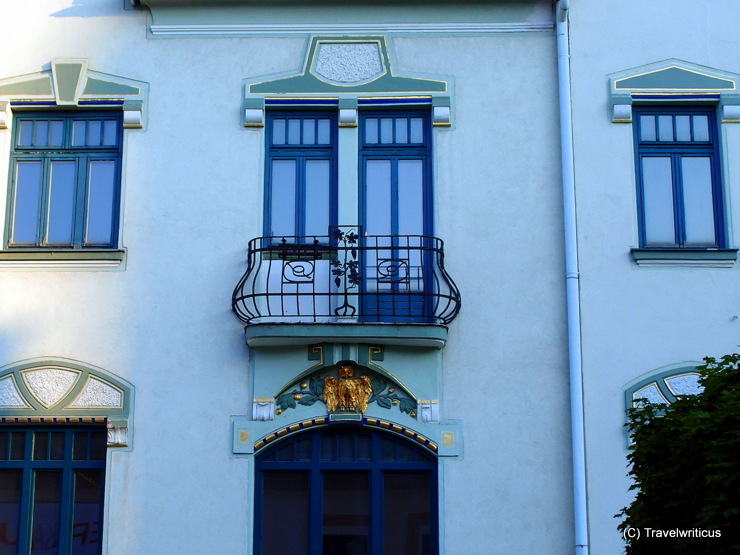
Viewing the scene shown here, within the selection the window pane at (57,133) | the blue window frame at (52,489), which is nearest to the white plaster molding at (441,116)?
the window pane at (57,133)

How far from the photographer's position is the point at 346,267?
11.9m

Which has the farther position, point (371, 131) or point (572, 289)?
point (371, 131)

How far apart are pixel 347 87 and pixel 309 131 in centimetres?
67

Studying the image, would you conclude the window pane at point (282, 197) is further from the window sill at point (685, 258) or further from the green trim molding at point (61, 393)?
the window sill at point (685, 258)

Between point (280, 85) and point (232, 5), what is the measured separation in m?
1.17

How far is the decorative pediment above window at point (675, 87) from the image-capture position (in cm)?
1248

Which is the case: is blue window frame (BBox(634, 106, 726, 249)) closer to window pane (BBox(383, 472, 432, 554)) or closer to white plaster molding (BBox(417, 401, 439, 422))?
white plaster molding (BBox(417, 401, 439, 422))

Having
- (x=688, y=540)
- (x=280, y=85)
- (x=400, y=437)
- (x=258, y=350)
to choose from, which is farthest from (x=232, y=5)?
(x=688, y=540)

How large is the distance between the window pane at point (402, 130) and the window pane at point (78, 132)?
12.0 feet

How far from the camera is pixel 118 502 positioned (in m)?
11.6

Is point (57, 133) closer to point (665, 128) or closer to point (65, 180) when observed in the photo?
point (65, 180)

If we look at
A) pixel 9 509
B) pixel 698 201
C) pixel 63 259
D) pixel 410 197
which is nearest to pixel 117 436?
pixel 9 509

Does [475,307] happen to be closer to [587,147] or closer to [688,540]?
[587,147]

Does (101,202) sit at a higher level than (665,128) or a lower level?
lower
